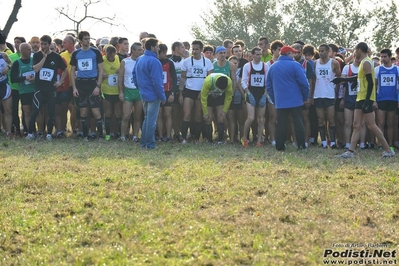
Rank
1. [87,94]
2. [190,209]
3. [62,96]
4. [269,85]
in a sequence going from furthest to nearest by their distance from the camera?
[62,96] < [87,94] < [269,85] < [190,209]

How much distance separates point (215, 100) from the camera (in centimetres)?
1453

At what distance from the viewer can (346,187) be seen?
889cm

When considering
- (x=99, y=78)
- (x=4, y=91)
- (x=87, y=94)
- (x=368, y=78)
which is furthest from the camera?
(x=4, y=91)

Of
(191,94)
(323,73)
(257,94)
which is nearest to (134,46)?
(191,94)

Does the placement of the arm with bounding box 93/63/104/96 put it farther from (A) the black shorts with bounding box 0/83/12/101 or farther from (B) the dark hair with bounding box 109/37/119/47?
(A) the black shorts with bounding box 0/83/12/101

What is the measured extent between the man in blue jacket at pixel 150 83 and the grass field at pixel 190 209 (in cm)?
161

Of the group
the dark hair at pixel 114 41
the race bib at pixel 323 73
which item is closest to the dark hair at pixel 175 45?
the dark hair at pixel 114 41

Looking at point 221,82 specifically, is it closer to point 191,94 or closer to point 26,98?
point 191,94

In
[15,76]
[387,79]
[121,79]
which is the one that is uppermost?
[15,76]

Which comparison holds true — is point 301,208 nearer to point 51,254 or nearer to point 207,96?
point 51,254

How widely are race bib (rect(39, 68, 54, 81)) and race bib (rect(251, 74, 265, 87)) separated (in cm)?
422

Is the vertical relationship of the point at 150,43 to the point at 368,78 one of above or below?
above

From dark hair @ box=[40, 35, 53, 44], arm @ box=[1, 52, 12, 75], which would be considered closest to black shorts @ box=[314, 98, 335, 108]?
dark hair @ box=[40, 35, 53, 44]

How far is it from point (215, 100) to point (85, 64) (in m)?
2.79
